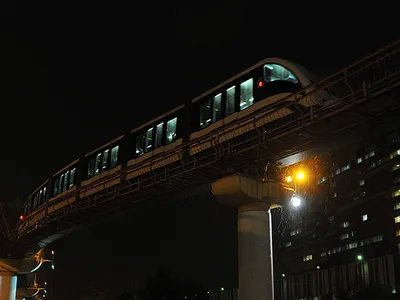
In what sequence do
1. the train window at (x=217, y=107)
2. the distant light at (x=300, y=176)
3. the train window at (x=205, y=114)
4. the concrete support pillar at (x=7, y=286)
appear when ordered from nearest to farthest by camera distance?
the distant light at (x=300, y=176), the train window at (x=217, y=107), the train window at (x=205, y=114), the concrete support pillar at (x=7, y=286)

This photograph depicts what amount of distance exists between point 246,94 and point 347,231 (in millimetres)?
130522

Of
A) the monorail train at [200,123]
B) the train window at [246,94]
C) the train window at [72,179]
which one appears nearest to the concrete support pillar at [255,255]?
the monorail train at [200,123]

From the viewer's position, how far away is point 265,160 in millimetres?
19250

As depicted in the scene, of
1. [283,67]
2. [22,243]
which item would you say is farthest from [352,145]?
[22,243]

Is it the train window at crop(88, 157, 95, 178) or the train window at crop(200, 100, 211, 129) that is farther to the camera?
the train window at crop(88, 157, 95, 178)

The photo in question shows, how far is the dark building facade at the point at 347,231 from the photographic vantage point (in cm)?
11481

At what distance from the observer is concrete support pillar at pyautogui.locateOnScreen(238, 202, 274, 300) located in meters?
18.9

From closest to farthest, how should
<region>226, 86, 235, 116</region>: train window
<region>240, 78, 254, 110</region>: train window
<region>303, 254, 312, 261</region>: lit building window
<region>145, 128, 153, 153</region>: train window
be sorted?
<region>240, 78, 254, 110</region>: train window, <region>226, 86, 235, 116</region>: train window, <region>145, 128, 153, 153</region>: train window, <region>303, 254, 312, 261</region>: lit building window

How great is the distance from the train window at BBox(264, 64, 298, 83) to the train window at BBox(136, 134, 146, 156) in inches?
350

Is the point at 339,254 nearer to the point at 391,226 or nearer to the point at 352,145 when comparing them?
the point at 391,226

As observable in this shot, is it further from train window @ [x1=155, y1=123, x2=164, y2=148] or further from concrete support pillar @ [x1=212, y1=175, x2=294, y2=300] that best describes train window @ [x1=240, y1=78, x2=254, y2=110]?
train window @ [x1=155, y1=123, x2=164, y2=148]

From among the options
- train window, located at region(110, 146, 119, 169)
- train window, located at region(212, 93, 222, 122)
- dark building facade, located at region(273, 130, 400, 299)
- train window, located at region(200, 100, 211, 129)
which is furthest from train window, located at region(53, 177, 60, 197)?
dark building facade, located at region(273, 130, 400, 299)

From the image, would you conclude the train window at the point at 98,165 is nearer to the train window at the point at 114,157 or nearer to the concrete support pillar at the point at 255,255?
the train window at the point at 114,157

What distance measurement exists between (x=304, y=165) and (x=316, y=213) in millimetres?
152796
